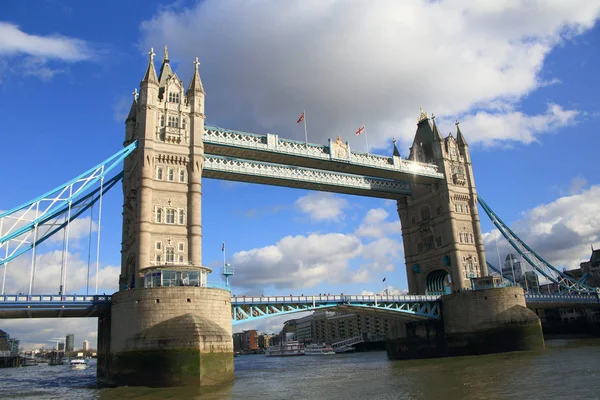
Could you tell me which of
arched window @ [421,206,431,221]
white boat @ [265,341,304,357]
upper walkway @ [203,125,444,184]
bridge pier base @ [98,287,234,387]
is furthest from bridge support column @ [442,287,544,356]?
white boat @ [265,341,304,357]

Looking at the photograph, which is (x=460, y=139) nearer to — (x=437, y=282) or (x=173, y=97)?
(x=437, y=282)

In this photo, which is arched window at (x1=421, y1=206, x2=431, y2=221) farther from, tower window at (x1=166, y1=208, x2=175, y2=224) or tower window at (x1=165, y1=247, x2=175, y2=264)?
tower window at (x1=165, y1=247, x2=175, y2=264)

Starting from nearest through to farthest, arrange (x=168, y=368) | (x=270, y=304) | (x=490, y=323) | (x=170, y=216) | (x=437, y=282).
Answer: (x=168, y=368) < (x=170, y=216) < (x=270, y=304) < (x=490, y=323) < (x=437, y=282)

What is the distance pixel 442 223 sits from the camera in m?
60.8

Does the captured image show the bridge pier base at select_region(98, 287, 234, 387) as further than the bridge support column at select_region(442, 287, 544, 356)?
No

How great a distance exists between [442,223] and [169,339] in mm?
38079

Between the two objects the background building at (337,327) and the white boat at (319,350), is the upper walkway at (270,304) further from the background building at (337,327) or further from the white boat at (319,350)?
the background building at (337,327)

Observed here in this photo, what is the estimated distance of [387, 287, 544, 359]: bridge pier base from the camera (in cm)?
4984

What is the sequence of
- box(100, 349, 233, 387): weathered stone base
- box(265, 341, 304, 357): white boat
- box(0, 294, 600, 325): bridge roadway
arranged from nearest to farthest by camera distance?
box(100, 349, 233, 387): weathered stone base → box(0, 294, 600, 325): bridge roadway → box(265, 341, 304, 357): white boat

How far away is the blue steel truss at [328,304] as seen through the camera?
43594 mm

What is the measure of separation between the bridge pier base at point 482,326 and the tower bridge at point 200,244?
0.36 ft

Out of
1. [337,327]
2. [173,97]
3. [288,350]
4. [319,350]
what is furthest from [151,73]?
[337,327]

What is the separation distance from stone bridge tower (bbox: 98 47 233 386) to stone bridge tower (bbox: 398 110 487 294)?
30475 mm

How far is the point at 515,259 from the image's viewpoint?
132 meters
